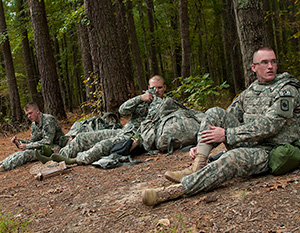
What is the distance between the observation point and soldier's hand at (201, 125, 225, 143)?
3.16 meters

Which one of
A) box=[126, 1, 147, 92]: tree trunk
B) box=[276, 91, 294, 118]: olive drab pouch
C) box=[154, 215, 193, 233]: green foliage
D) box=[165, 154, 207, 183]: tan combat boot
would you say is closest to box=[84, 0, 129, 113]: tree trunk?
box=[165, 154, 207, 183]: tan combat boot

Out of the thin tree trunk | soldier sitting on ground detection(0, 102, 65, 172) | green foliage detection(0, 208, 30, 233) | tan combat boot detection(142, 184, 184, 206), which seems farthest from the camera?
the thin tree trunk

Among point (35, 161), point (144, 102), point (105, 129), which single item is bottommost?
→ point (35, 161)

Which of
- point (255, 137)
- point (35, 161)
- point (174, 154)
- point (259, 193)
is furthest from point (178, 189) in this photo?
point (35, 161)

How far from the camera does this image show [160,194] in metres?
2.94

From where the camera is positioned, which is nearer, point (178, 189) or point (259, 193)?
point (259, 193)

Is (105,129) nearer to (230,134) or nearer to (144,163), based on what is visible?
(144,163)

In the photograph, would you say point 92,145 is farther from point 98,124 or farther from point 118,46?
point 118,46

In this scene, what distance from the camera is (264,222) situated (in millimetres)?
2264

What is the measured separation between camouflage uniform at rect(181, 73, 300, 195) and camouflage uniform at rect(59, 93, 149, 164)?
2.67 meters

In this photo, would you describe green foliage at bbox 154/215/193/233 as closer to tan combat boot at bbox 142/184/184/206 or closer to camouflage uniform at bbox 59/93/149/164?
tan combat boot at bbox 142/184/184/206

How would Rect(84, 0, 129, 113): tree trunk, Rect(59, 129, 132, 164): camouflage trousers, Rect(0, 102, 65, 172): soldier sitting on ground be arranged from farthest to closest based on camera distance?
1. Rect(84, 0, 129, 113): tree trunk
2. Rect(0, 102, 65, 172): soldier sitting on ground
3. Rect(59, 129, 132, 164): camouflage trousers

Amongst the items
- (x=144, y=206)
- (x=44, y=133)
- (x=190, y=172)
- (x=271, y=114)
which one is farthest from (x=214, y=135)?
(x=44, y=133)

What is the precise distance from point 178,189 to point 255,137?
99cm
